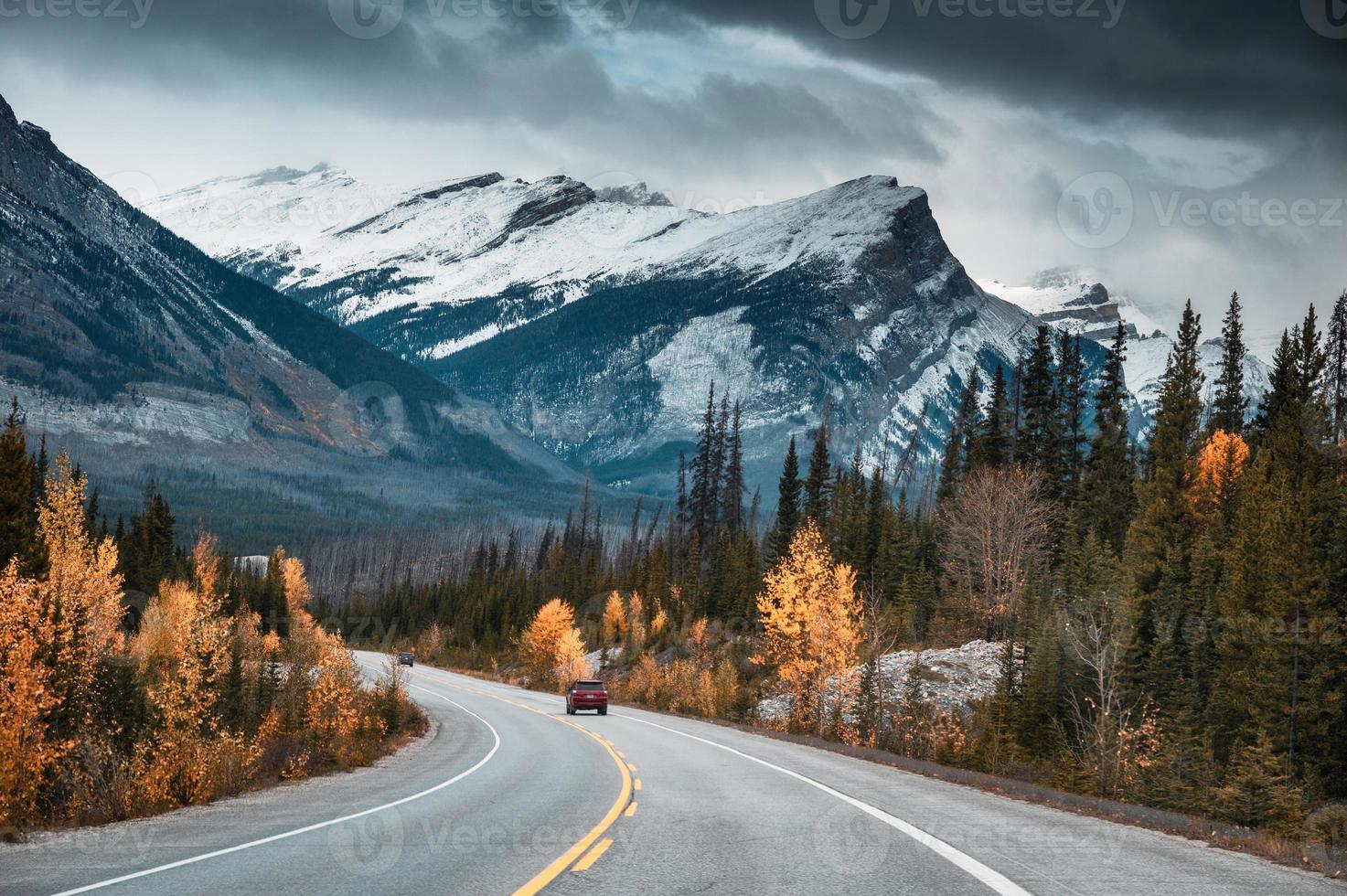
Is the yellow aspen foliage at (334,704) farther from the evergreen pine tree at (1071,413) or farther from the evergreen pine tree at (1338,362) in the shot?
the evergreen pine tree at (1338,362)

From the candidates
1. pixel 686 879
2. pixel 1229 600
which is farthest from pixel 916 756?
pixel 686 879

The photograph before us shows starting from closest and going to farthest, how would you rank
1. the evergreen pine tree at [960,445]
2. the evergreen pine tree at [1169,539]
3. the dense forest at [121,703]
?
the dense forest at [121,703] → the evergreen pine tree at [1169,539] → the evergreen pine tree at [960,445]

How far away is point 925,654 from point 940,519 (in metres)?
22.4

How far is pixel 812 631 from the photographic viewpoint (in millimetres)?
35906

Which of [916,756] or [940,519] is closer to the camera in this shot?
[916,756]

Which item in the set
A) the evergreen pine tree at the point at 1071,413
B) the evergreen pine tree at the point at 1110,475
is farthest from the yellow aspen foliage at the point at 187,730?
the evergreen pine tree at the point at 1071,413

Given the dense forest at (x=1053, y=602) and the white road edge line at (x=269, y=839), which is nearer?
the white road edge line at (x=269, y=839)

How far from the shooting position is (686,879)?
29.7 feet

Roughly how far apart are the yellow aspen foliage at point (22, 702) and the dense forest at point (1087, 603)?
18.7 meters

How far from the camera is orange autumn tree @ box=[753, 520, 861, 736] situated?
117 ft

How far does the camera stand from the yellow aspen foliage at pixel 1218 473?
49500 mm

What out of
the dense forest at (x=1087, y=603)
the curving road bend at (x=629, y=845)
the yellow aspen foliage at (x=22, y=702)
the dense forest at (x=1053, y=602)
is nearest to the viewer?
the curving road bend at (x=629, y=845)

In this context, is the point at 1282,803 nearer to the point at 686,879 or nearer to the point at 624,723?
the point at 686,879

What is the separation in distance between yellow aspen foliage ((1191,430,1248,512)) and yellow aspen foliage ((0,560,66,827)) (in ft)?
164
